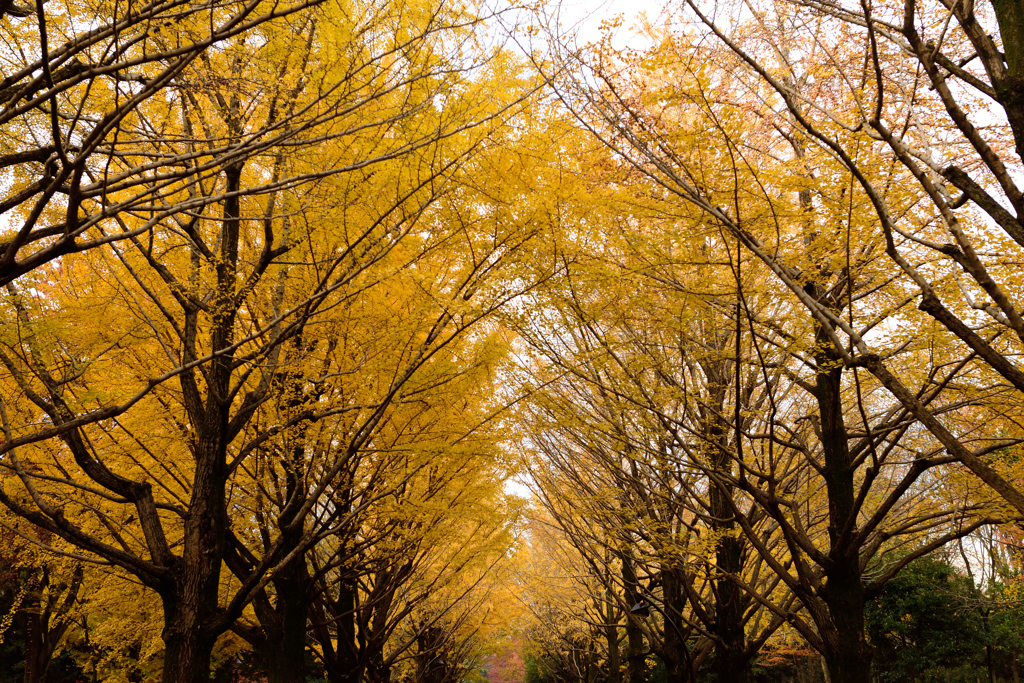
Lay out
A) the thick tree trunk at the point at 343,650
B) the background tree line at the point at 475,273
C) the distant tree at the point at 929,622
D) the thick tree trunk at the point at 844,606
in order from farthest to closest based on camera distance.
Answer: the distant tree at the point at 929,622 → the thick tree trunk at the point at 343,650 → the thick tree trunk at the point at 844,606 → the background tree line at the point at 475,273

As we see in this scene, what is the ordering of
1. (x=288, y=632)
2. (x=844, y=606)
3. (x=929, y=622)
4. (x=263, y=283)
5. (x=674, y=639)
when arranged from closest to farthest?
(x=844, y=606) → (x=263, y=283) → (x=288, y=632) → (x=674, y=639) → (x=929, y=622)

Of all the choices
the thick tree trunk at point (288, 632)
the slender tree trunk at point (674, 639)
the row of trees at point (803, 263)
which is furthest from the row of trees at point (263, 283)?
the slender tree trunk at point (674, 639)

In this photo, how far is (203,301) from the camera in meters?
4.85

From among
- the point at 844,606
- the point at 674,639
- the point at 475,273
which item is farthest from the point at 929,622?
the point at 475,273

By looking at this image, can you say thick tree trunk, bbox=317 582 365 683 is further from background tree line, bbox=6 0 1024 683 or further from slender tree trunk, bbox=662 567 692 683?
slender tree trunk, bbox=662 567 692 683

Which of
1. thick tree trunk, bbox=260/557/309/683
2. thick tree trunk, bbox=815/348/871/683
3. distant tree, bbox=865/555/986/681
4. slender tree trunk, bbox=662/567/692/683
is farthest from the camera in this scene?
distant tree, bbox=865/555/986/681

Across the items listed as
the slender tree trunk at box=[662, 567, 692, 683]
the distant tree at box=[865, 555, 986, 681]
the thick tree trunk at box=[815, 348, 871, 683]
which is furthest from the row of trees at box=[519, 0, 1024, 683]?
the distant tree at box=[865, 555, 986, 681]

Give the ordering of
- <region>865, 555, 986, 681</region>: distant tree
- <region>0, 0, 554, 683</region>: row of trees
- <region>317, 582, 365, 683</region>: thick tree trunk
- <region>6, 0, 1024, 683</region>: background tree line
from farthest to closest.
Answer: <region>865, 555, 986, 681</region>: distant tree → <region>317, 582, 365, 683</region>: thick tree trunk → <region>0, 0, 554, 683</region>: row of trees → <region>6, 0, 1024, 683</region>: background tree line

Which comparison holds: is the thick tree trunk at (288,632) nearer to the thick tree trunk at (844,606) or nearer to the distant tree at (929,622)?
the thick tree trunk at (844,606)

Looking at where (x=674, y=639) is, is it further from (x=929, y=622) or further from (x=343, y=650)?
(x=929, y=622)

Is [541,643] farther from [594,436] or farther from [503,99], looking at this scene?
[503,99]

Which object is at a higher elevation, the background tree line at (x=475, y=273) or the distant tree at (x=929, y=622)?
the background tree line at (x=475, y=273)

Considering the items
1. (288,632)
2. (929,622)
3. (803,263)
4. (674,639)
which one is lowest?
(929,622)

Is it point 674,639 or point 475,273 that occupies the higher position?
point 475,273
